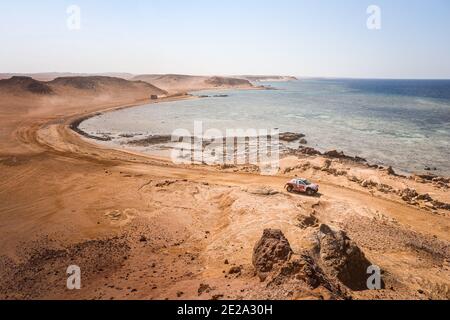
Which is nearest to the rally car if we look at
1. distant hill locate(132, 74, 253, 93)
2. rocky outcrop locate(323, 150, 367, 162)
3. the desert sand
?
the desert sand

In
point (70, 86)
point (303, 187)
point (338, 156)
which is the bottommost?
point (303, 187)

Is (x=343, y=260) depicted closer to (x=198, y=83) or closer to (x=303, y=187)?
(x=303, y=187)

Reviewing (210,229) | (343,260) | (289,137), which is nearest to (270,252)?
(343,260)

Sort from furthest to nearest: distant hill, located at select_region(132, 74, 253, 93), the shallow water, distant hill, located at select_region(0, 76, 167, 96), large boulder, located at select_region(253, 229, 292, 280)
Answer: distant hill, located at select_region(132, 74, 253, 93) < distant hill, located at select_region(0, 76, 167, 96) < the shallow water < large boulder, located at select_region(253, 229, 292, 280)

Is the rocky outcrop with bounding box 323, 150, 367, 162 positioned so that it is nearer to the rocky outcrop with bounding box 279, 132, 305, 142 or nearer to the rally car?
the rocky outcrop with bounding box 279, 132, 305, 142

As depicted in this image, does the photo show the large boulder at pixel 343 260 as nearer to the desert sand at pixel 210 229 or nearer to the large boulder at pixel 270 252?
the desert sand at pixel 210 229

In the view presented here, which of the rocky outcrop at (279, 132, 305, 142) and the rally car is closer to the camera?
the rally car
